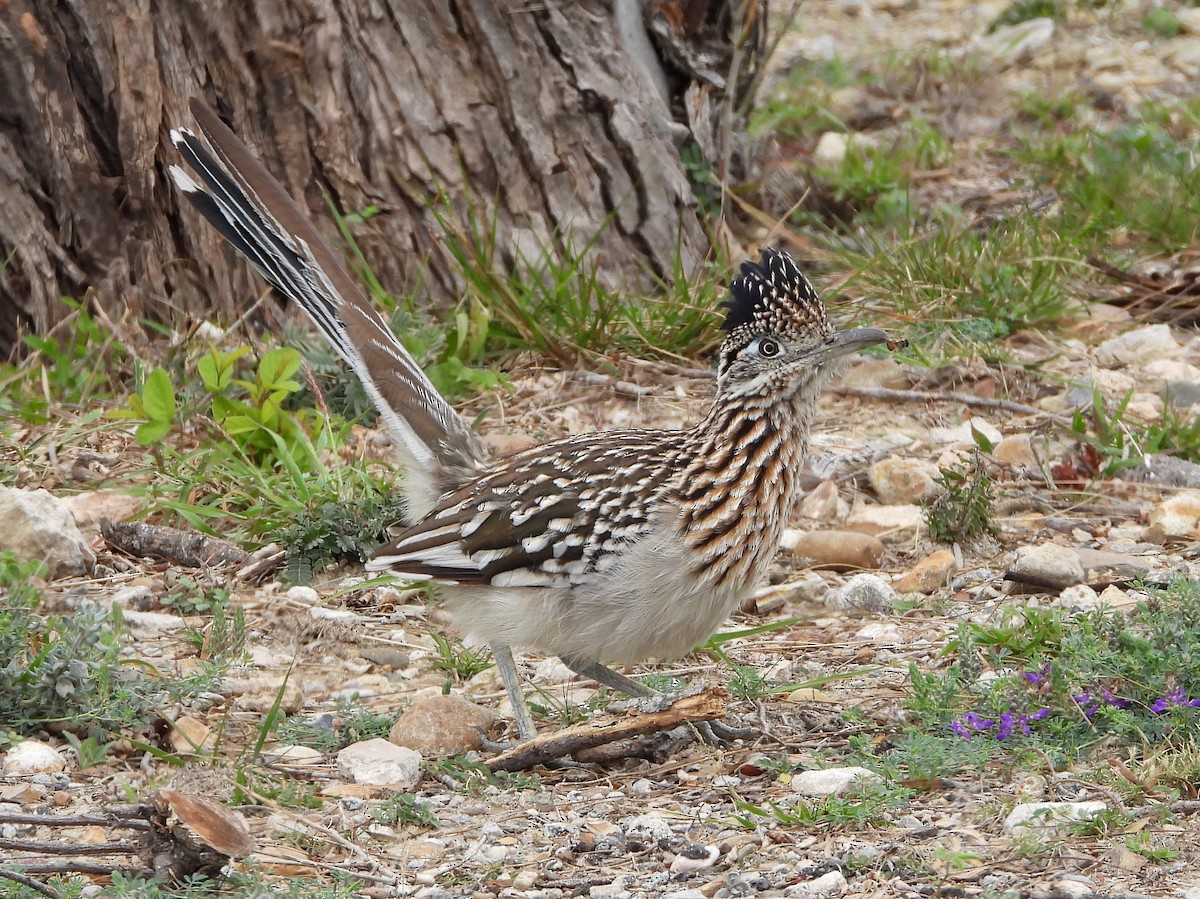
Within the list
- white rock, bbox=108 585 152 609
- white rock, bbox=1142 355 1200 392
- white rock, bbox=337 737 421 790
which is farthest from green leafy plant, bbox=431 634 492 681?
white rock, bbox=1142 355 1200 392

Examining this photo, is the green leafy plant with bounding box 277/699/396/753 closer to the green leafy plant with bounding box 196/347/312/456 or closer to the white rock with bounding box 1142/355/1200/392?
the green leafy plant with bounding box 196/347/312/456

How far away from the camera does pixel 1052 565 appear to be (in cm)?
540

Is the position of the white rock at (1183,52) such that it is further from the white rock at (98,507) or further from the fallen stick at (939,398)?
the white rock at (98,507)

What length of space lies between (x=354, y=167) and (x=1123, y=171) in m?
4.13

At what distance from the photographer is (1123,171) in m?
8.66

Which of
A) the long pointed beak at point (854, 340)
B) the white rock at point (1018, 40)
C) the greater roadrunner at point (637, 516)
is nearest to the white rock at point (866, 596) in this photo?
the greater roadrunner at point (637, 516)

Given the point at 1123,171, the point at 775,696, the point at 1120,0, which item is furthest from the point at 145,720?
the point at 1120,0

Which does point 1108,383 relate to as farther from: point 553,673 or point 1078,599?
point 553,673

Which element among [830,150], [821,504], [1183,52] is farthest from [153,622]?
[1183,52]

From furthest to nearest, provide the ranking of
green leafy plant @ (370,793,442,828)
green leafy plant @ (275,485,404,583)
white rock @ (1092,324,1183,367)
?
white rock @ (1092,324,1183,367)
green leafy plant @ (275,485,404,583)
green leafy plant @ (370,793,442,828)

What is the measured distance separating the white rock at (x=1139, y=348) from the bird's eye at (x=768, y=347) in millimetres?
2980

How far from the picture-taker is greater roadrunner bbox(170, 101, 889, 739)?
4609 millimetres

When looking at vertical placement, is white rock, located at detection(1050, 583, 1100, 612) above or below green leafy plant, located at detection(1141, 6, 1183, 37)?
below

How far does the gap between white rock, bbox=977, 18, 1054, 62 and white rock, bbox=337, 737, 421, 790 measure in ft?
28.3
